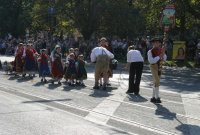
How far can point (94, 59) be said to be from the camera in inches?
669

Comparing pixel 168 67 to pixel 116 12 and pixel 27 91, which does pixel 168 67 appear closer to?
pixel 116 12

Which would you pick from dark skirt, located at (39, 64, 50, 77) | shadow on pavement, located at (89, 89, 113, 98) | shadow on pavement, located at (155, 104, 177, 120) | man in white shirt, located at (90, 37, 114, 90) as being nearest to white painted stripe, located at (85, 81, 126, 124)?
shadow on pavement, located at (89, 89, 113, 98)

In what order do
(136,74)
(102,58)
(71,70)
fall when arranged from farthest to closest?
(71,70), (102,58), (136,74)

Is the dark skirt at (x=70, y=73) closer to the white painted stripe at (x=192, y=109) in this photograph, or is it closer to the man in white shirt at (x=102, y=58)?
the man in white shirt at (x=102, y=58)

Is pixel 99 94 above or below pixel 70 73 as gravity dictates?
below

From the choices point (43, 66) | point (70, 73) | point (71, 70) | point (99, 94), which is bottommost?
point (99, 94)

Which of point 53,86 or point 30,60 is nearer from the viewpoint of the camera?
point 53,86

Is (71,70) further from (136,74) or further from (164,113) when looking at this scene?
(164,113)

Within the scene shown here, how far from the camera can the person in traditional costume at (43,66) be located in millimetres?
20395

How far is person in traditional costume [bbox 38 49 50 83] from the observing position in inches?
803

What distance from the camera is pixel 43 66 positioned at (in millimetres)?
20672

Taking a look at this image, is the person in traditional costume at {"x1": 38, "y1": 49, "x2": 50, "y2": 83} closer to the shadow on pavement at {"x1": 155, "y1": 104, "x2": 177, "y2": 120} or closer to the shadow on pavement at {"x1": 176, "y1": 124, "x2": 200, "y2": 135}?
the shadow on pavement at {"x1": 155, "y1": 104, "x2": 177, "y2": 120}

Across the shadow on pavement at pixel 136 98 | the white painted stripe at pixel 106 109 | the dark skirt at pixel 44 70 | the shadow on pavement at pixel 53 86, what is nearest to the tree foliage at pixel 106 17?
the dark skirt at pixel 44 70

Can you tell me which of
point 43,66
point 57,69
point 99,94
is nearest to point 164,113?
point 99,94
